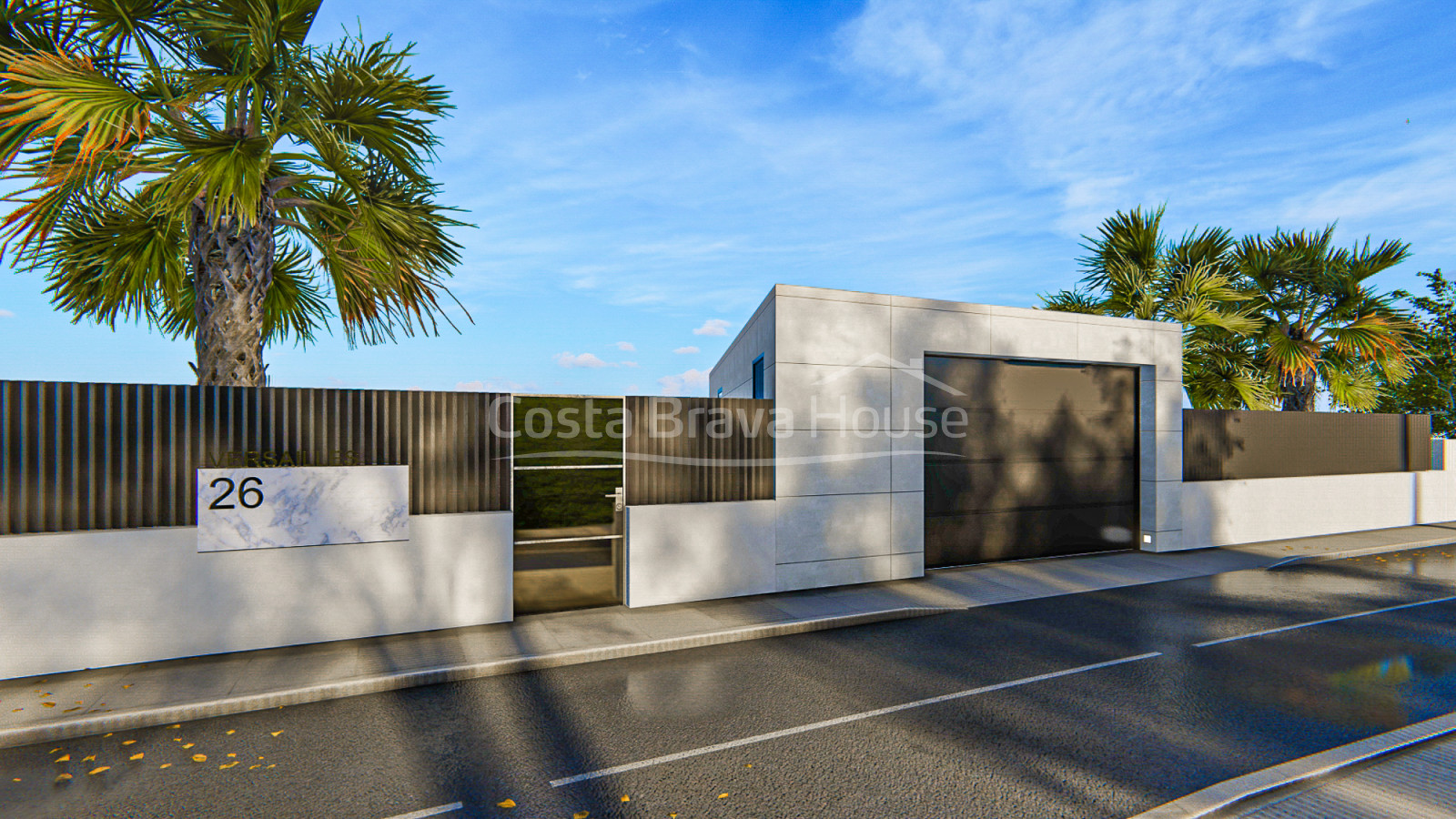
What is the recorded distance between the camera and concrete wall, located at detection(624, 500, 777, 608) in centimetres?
923

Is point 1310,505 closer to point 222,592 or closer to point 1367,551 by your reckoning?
point 1367,551

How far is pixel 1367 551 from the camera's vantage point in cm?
1380

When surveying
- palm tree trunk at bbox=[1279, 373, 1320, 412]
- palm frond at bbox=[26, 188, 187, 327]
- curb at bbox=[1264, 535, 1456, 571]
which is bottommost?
curb at bbox=[1264, 535, 1456, 571]

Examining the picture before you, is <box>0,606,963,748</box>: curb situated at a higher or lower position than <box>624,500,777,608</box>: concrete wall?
lower

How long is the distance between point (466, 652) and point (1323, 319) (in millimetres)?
21044

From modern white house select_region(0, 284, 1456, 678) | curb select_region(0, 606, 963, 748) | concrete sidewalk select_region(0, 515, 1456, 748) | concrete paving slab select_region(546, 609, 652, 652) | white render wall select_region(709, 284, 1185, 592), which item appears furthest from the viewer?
white render wall select_region(709, 284, 1185, 592)

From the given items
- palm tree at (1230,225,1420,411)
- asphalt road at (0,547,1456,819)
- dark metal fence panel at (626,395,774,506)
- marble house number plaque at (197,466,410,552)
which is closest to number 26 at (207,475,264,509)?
marble house number plaque at (197,466,410,552)

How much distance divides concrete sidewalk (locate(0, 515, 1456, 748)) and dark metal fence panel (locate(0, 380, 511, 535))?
5.49 feet

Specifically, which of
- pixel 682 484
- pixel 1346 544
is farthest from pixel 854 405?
pixel 1346 544

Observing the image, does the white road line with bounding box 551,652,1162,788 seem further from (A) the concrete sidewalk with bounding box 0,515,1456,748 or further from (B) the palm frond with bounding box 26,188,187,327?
(B) the palm frond with bounding box 26,188,187,327

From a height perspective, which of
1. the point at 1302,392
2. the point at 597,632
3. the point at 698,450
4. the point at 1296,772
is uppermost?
the point at 1302,392

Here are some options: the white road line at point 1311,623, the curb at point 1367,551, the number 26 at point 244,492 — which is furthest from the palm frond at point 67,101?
the curb at point 1367,551

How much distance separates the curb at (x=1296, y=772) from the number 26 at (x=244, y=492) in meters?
8.83

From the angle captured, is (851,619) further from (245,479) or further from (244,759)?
(245,479)
